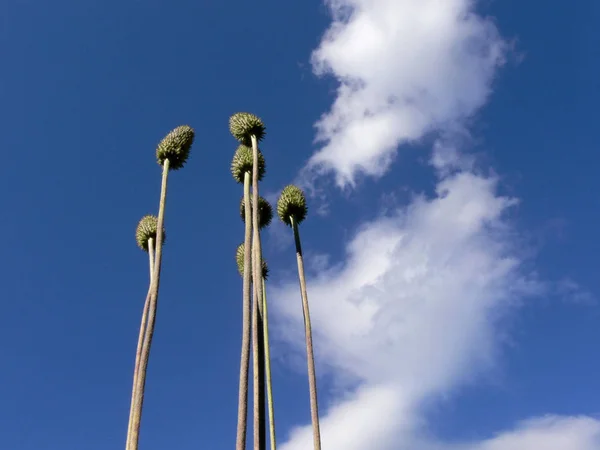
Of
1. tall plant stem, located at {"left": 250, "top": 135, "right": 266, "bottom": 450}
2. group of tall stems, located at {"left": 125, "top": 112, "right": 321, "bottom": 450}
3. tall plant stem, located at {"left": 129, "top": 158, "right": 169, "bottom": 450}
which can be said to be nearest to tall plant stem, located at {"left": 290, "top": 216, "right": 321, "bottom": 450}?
group of tall stems, located at {"left": 125, "top": 112, "right": 321, "bottom": 450}

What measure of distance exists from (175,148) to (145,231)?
6.93 feet

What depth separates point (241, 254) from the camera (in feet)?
43.7

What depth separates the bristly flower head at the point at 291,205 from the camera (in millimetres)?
12516

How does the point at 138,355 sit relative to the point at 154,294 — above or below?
below

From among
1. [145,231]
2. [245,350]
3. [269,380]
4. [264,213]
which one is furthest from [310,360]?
[145,231]

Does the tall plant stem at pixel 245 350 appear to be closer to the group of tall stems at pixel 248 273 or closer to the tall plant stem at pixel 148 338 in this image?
the group of tall stems at pixel 248 273

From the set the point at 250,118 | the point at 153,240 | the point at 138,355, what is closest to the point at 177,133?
the point at 250,118

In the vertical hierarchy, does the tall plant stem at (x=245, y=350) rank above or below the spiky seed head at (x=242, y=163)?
below

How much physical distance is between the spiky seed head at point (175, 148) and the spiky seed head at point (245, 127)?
1005 millimetres

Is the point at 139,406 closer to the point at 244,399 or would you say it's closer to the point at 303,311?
the point at 244,399

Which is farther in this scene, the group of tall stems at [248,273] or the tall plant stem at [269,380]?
the tall plant stem at [269,380]

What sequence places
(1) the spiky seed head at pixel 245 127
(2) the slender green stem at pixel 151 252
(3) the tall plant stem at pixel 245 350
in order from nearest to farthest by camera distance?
(3) the tall plant stem at pixel 245 350 → (2) the slender green stem at pixel 151 252 → (1) the spiky seed head at pixel 245 127

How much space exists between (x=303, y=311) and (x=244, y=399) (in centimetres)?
290

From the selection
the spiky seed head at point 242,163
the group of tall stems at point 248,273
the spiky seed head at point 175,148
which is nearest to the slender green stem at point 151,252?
the group of tall stems at point 248,273
